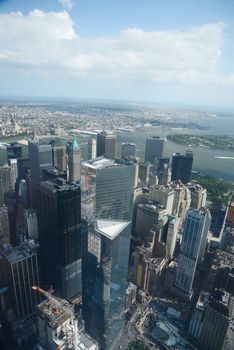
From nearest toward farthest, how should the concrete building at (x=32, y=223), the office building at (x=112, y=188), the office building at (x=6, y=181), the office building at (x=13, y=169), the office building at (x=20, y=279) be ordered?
1. the office building at (x=20, y=279)
2. the office building at (x=112, y=188)
3. the concrete building at (x=32, y=223)
4. the office building at (x=6, y=181)
5. the office building at (x=13, y=169)

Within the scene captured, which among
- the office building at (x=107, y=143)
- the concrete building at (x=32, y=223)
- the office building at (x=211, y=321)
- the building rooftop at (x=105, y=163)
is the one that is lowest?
the office building at (x=211, y=321)

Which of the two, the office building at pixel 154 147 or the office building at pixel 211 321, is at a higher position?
the office building at pixel 154 147

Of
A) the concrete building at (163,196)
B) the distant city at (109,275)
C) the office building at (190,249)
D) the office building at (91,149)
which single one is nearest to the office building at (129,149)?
the office building at (91,149)

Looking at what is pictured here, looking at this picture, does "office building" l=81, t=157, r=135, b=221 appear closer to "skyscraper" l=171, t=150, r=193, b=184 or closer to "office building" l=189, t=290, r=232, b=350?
"office building" l=189, t=290, r=232, b=350

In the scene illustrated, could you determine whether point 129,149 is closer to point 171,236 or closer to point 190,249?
point 171,236

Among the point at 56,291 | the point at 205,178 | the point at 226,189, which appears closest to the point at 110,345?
the point at 56,291

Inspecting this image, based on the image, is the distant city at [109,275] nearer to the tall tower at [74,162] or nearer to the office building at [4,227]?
the office building at [4,227]
